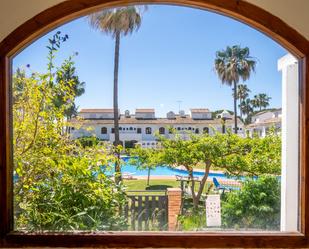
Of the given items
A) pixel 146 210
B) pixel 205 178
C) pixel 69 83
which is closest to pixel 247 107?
pixel 205 178

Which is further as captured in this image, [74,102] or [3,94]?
[74,102]

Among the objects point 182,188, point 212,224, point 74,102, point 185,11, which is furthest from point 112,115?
point 212,224

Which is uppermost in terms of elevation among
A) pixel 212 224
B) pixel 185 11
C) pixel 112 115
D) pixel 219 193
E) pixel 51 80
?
pixel 185 11

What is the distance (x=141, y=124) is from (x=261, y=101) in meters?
0.94

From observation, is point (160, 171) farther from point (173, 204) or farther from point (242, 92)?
point (242, 92)

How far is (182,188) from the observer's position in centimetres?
257

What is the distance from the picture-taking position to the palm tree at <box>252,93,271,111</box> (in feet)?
8.19

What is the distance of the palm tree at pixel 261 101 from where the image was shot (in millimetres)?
2496

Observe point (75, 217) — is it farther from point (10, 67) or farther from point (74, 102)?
point (10, 67)

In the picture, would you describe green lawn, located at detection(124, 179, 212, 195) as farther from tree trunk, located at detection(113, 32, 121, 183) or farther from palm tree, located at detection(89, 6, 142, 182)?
palm tree, located at detection(89, 6, 142, 182)

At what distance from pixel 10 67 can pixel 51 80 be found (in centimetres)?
30

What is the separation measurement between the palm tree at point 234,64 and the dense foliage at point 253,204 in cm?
72

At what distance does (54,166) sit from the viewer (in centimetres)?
255

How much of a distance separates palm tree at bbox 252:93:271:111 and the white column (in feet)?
0.42
